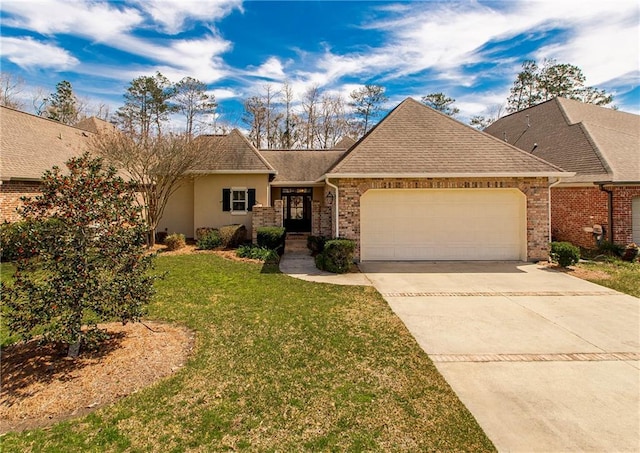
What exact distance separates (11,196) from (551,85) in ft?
136

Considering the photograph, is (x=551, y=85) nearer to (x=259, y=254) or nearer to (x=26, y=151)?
(x=259, y=254)

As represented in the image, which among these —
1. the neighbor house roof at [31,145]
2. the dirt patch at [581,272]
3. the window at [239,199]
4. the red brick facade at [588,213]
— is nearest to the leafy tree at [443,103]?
the red brick facade at [588,213]

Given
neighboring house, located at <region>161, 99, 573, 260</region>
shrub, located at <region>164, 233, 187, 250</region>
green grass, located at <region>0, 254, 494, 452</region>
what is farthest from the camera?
shrub, located at <region>164, 233, 187, 250</region>

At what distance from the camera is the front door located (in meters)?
17.6

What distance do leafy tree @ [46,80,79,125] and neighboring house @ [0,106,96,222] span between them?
18.0m

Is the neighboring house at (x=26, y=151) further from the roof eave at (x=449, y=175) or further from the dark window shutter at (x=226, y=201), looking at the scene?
the roof eave at (x=449, y=175)

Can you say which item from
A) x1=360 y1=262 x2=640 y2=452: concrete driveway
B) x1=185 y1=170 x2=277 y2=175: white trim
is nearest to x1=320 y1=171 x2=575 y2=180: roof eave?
x1=360 y1=262 x2=640 y2=452: concrete driveway

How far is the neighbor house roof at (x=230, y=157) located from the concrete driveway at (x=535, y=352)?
29.1ft

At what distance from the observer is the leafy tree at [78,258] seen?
4117mm

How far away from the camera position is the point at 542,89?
3212 centimetres

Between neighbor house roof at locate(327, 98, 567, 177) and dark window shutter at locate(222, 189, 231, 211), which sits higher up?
neighbor house roof at locate(327, 98, 567, 177)

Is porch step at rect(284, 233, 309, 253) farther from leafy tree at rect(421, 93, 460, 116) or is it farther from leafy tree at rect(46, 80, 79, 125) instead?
leafy tree at rect(46, 80, 79, 125)

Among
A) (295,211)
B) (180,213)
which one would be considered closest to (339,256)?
(295,211)

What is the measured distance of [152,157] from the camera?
13.0 m
